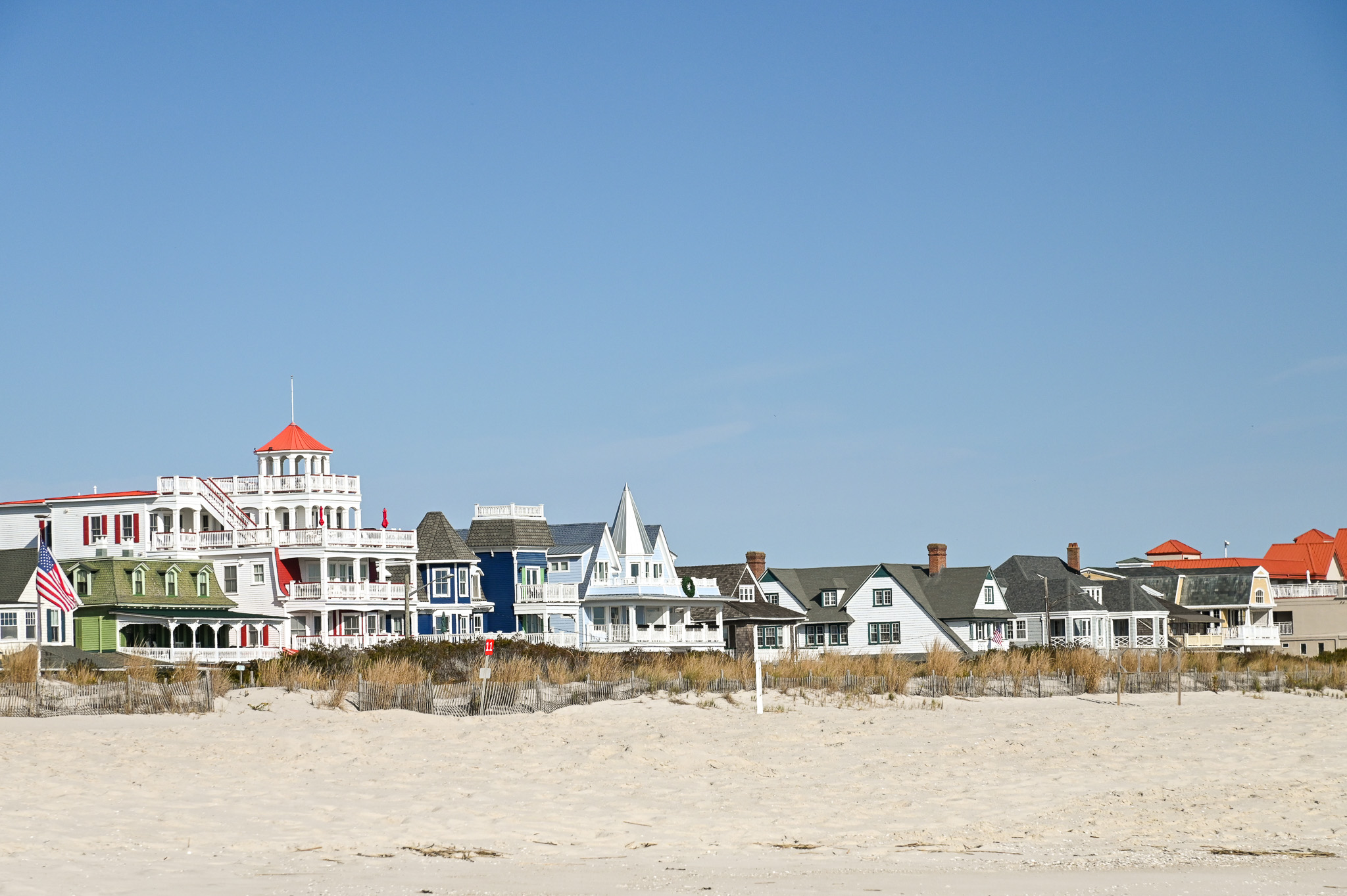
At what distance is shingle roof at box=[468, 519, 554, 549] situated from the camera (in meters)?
69.2

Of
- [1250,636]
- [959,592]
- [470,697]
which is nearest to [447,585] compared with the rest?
[959,592]

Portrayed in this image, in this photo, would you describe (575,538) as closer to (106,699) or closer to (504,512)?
(504,512)

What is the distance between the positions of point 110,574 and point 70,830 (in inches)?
1712

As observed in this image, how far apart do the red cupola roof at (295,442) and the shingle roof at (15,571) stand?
1297 cm

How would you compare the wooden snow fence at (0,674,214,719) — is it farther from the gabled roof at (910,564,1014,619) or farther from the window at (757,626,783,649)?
the gabled roof at (910,564,1014,619)

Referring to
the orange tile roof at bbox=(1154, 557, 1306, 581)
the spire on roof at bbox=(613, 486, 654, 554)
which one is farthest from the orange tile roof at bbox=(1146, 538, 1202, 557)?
the spire on roof at bbox=(613, 486, 654, 554)

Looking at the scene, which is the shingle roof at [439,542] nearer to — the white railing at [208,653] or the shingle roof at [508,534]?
the shingle roof at [508,534]

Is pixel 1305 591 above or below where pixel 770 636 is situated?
above

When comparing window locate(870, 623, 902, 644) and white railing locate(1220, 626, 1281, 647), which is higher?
window locate(870, 623, 902, 644)

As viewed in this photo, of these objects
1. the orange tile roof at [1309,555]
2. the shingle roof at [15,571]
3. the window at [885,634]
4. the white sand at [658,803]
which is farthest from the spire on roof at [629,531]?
the orange tile roof at [1309,555]

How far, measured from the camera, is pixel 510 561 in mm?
69188

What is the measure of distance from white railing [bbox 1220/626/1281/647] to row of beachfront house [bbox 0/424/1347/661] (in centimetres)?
263

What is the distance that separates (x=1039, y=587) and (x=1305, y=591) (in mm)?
21134

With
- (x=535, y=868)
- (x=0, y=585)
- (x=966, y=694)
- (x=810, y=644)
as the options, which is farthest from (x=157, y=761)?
(x=810, y=644)
